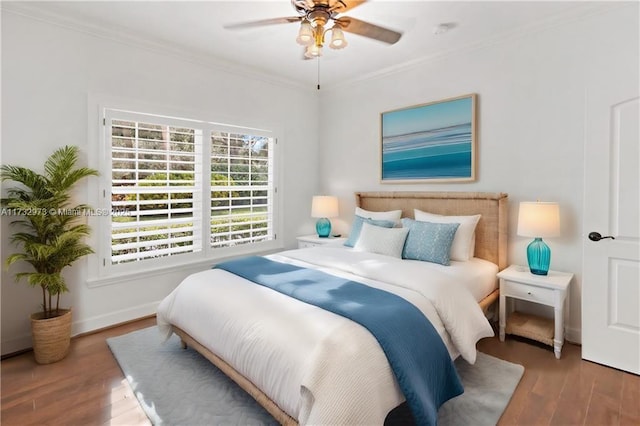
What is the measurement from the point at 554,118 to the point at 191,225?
3.72 m

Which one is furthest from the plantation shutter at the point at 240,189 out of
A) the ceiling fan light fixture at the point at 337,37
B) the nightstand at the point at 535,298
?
the nightstand at the point at 535,298

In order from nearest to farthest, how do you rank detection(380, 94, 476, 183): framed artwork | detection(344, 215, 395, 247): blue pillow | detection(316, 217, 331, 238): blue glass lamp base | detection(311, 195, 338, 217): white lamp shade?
detection(380, 94, 476, 183): framed artwork → detection(344, 215, 395, 247): blue pillow → detection(311, 195, 338, 217): white lamp shade → detection(316, 217, 331, 238): blue glass lamp base

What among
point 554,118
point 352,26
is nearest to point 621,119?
point 554,118

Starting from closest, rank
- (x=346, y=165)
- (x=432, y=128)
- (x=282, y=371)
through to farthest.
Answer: (x=282, y=371)
(x=432, y=128)
(x=346, y=165)

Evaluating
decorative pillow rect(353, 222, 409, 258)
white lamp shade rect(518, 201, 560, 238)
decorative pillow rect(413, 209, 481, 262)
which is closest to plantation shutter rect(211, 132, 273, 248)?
decorative pillow rect(353, 222, 409, 258)

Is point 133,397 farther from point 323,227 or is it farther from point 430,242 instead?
point 323,227

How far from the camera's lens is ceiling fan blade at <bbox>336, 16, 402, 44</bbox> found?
7.32 feet

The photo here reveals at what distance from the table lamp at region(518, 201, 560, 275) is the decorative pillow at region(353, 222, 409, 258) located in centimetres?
100

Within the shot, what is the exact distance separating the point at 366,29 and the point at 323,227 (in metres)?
2.69

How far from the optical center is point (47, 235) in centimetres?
270

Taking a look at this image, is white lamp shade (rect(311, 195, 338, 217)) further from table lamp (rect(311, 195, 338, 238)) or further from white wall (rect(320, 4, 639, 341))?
white wall (rect(320, 4, 639, 341))

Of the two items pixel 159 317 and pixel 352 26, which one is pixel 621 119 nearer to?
pixel 352 26

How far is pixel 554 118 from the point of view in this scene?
2.97 meters

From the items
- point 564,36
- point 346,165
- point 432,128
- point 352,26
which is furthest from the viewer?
point 346,165
